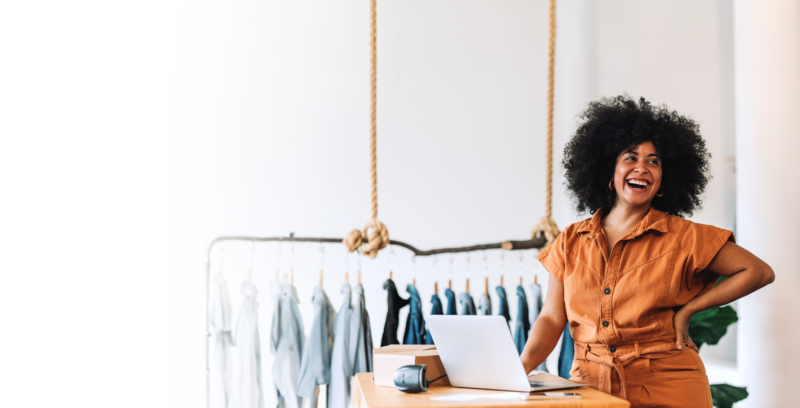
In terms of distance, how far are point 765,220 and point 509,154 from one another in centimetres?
123

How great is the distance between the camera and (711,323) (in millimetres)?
2293

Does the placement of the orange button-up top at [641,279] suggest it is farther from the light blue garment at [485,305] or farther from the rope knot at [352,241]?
the rope knot at [352,241]

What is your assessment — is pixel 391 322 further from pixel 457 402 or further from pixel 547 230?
pixel 457 402

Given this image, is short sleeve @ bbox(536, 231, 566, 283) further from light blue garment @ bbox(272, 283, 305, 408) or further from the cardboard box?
light blue garment @ bbox(272, 283, 305, 408)

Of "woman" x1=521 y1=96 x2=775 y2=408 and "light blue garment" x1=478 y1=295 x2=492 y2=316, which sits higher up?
"woman" x1=521 y1=96 x2=775 y2=408

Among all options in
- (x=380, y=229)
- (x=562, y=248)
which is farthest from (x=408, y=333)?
(x=562, y=248)

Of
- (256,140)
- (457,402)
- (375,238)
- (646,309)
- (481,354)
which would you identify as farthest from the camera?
(256,140)

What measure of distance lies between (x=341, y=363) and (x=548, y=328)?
0.91m

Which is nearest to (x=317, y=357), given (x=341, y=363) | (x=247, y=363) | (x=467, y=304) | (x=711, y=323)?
(x=341, y=363)

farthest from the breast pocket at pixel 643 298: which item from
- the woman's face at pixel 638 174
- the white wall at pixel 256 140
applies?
the white wall at pixel 256 140

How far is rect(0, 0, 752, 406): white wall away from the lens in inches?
98.1

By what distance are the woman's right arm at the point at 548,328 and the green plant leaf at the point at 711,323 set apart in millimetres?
915

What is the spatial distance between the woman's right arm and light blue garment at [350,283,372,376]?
81 cm

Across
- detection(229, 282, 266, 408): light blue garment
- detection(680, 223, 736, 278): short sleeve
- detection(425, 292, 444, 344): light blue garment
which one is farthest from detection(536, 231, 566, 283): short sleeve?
detection(229, 282, 266, 408): light blue garment
